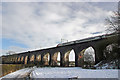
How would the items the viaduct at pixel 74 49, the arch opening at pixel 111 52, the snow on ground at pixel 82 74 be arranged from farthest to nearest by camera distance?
the viaduct at pixel 74 49 < the arch opening at pixel 111 52 < the snow on ground at pixel 82 74

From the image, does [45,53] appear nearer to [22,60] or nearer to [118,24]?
[22,60]

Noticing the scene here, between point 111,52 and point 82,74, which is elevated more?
point 111,52

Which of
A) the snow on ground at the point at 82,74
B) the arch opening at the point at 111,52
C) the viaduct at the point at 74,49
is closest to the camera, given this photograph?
the snow on ground at the point at 82,74

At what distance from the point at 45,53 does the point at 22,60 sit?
19610mm

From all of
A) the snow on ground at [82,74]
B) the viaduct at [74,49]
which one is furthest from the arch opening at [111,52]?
the snow on ground at [82,74]

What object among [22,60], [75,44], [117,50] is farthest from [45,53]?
[117,50]

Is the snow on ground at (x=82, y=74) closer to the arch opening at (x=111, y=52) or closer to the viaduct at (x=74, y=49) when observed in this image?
the arch opening at (x=111, y=52)

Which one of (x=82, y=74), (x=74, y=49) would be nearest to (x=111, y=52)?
(x=82, y=74)

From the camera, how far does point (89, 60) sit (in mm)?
24828

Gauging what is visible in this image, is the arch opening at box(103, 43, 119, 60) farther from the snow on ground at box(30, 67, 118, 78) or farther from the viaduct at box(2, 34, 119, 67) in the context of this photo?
the snow on ground at box(30, 67, 118, 78)

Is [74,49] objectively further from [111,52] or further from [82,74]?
[82,74]

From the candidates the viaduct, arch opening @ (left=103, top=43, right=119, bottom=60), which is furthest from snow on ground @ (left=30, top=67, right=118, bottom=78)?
the viaduct

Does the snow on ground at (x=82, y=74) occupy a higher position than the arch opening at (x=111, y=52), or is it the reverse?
the arch opening at (x=111, y=52)

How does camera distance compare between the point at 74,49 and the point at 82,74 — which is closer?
the point at 82,74
